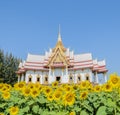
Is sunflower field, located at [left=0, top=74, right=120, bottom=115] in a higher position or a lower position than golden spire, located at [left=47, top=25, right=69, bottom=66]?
lower

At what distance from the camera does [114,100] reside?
3.49m

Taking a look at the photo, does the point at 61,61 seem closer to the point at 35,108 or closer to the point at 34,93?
the point at 34,93

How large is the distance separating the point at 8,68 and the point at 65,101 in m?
40.2

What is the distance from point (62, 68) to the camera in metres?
36.9

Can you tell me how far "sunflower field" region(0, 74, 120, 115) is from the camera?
3461 mm

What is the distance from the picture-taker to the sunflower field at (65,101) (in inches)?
136

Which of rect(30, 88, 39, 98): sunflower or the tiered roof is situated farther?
the tiered roof

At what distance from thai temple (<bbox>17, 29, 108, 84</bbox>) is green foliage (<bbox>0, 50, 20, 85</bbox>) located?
4.05 metres

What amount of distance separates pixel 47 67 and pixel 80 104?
110 feet

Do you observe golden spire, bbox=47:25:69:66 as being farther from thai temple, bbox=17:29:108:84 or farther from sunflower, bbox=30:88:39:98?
sunflower, bbox=30:88:39:98

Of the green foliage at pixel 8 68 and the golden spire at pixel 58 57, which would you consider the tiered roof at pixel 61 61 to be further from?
the green foliage at pixel 8 68

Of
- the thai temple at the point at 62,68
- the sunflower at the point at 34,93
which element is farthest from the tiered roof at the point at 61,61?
the sunflower at the point at 34,93

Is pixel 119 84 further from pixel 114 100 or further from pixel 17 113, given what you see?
pixel 17 113

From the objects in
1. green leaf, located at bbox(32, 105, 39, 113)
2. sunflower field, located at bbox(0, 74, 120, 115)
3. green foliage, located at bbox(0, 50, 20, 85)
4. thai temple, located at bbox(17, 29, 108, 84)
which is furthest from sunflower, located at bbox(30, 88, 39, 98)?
green foliage, located at bbox(0, 50, 20, 85)
